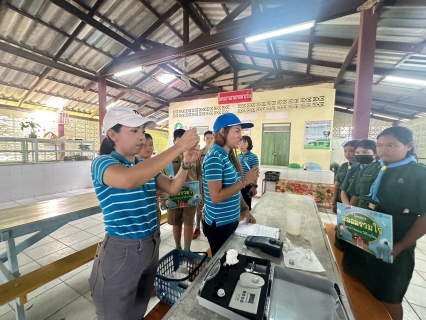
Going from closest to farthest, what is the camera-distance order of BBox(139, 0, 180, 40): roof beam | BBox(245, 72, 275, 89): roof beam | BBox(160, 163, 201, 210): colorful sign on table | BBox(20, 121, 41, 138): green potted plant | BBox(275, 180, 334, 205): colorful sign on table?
BBox(160, 163, 201, 210): colorful sign on table < BBox(275, 180, 334, 205): colorful sign on table < BBox(139, 0, 180, 40): roof beam < BBox(20, 121, 41, 138): green potted plant < BBox(245, 72, 275, 89): roof beam

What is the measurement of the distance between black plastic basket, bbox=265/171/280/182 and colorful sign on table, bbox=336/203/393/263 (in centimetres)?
371

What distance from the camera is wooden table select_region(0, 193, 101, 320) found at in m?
1.28

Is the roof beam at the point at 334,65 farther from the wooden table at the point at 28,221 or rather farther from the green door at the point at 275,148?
the wooden table at the point at 28,221

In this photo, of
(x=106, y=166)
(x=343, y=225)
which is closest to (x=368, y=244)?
(x=343, y=225)

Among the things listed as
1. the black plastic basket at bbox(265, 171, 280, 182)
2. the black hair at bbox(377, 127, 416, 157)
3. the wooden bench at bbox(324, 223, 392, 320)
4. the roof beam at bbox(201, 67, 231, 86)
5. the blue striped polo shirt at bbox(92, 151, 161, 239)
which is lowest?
the wooden bench at bbox(324, 223, 392, 320)

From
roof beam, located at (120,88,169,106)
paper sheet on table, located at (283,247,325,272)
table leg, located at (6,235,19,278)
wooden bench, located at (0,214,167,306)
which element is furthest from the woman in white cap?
roof beam, located at (120,88,169,106)

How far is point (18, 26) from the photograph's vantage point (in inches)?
150

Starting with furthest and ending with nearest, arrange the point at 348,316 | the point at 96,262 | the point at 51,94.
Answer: the point at 51,94, the point at 96,262, the point at 348,316

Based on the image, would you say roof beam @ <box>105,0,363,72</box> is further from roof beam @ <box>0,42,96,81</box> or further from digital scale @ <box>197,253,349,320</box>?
digital scale @ <box>197,253,349,320</box>

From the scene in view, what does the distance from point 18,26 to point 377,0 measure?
6.46m

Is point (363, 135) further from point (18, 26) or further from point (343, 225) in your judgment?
point (18, 26)

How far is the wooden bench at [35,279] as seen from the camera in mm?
1138

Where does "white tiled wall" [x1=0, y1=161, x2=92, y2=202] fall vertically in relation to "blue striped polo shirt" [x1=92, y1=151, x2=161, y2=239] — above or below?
below

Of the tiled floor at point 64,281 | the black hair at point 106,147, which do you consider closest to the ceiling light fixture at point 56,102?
the tiled floor at point 64,281
